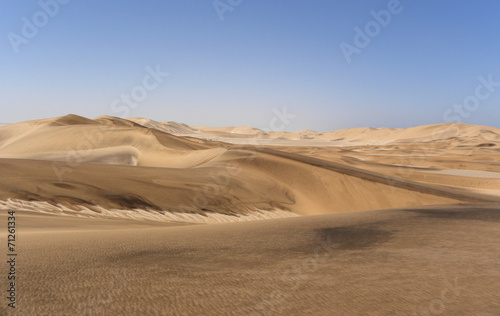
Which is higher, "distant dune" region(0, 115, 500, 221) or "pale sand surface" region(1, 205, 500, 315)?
"pale sand surface" region(1, 205, 500, 315)

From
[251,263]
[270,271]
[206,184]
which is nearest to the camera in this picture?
[270,271]

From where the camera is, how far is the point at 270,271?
9.41ft

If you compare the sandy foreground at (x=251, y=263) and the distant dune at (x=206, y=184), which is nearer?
the sandy foreground at (x=251, y=263)

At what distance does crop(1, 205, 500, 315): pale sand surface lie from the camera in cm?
214

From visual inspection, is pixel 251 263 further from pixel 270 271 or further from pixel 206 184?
pixel 206 184

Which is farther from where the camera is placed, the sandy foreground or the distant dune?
the distant dune

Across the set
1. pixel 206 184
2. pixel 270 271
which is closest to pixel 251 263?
pixel 270 271

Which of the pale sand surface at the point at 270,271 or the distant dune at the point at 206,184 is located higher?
the pale sand surface at the point at 270,271

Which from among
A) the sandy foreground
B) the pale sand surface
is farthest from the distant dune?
the pale sand surface

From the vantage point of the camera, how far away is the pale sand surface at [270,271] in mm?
2145

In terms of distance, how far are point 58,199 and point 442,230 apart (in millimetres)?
7907

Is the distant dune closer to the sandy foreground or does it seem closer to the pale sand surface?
the sandy foreground

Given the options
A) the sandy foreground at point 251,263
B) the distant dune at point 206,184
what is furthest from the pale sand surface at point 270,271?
the distant dune at point 206,184

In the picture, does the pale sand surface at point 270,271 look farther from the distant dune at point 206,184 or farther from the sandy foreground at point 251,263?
the distant dune at point 206,184
